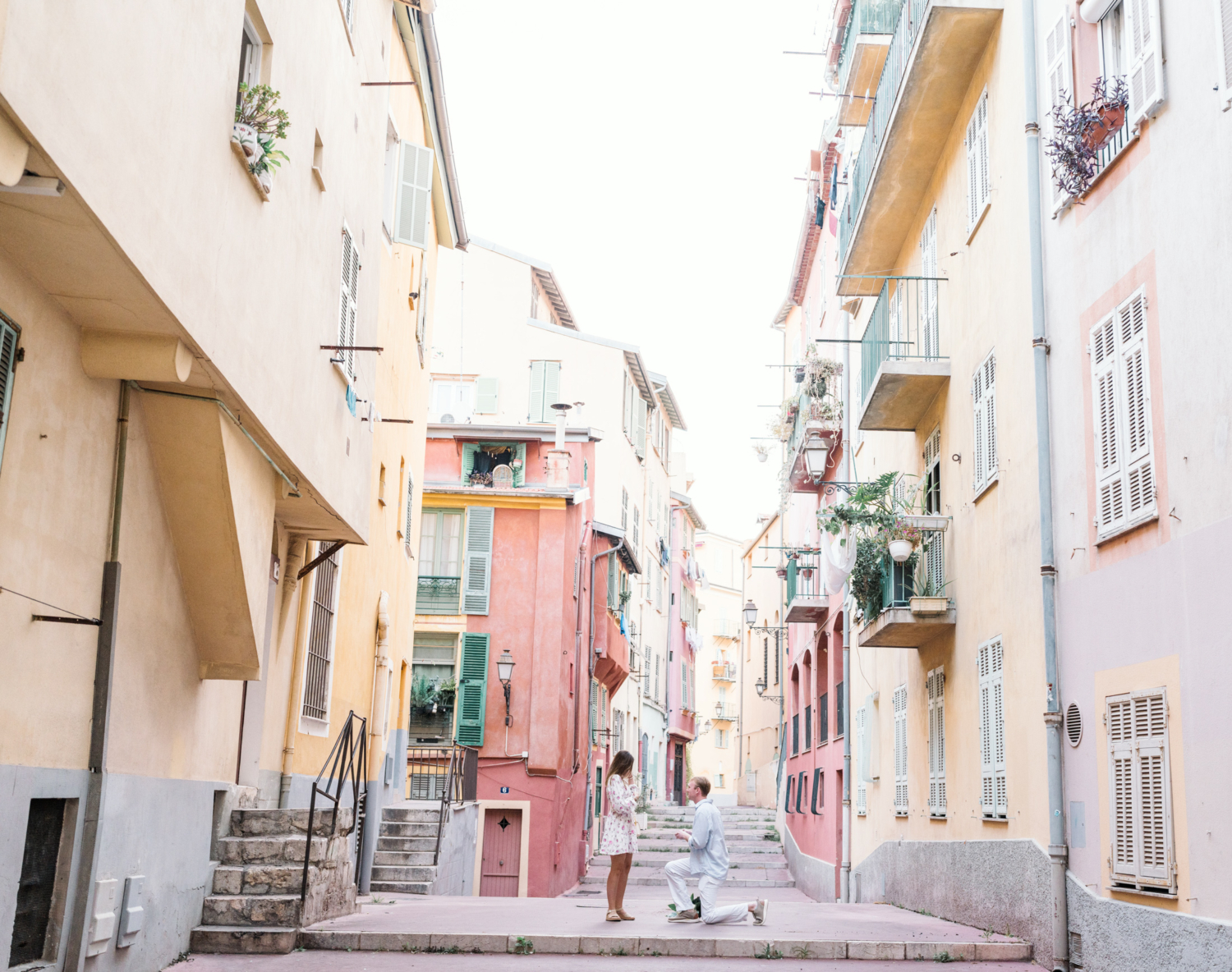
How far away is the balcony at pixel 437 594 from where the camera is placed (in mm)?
29109

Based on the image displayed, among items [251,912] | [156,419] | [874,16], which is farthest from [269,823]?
[874,16]

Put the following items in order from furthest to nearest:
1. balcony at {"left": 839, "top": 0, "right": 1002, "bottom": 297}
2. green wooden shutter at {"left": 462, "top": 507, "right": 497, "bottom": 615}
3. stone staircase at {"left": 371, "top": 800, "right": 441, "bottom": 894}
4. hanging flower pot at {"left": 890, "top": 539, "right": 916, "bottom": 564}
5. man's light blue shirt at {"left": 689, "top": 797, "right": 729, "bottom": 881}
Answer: green wooden shutter at {"left": 462, "top": 507, "right": 497, "bottom": 615}, stone staircase at {"left": 371, "top": 800, "right": 441, "bottom": 894}, hanging flower pot at {"left": 890, "top": 539, "right": 916, "bottom": 564}, balcony at {"left": 839, "top": 0, "right": 1002, "bottom": 297}, man's light blue shirt at {"left": 689, "top": 797, "right": 729, "bottom": 881}

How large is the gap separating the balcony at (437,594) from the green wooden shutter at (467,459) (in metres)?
2.44

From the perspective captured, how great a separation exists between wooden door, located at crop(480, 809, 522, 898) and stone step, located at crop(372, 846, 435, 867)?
881 cm

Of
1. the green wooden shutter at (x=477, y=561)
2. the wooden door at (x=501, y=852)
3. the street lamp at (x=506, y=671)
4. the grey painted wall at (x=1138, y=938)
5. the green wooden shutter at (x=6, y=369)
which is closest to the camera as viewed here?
the green wooden shutter at (x=6, y=369)

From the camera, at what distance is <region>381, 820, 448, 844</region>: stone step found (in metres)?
19.6

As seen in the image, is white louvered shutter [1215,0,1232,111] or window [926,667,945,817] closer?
white louvered shutter [1215,0,1232,111]

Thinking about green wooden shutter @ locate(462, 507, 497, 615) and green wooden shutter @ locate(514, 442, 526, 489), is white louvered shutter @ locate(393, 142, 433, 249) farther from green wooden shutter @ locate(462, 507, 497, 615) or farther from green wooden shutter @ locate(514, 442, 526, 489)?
green wooden shutter @ locate(514, 442, 526, 489)

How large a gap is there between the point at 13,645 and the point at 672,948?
613 cm

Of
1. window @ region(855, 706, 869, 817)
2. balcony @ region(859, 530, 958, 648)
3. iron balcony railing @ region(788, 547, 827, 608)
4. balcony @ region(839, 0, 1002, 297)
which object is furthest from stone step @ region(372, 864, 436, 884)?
iron balcony railing @ region(788, 547, 827, 608)

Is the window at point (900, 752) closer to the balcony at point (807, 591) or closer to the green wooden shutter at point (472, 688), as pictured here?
the balcony at point (807, 591)

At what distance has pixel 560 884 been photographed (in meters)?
29.6

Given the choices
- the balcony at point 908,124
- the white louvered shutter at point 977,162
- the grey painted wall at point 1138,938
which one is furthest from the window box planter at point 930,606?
the balcony at point 908,124

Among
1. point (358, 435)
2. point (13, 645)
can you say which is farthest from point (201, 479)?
point (358, 435)
